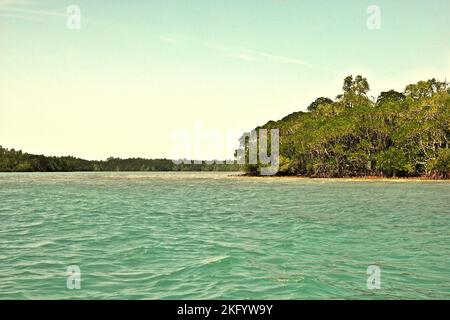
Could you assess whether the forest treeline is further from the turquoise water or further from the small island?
the turquoise water

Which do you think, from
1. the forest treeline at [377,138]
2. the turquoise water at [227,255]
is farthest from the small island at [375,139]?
the turquoise water at [227,255]

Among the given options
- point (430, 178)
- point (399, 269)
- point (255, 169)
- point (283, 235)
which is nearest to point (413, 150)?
point (430, 178)

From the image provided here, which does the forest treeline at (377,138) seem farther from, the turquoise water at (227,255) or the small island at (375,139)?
the turquoise water at (227,255)

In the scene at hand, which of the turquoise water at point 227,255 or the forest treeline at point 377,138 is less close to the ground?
the forest treeline at point 377,138

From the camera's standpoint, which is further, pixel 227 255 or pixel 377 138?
pixel 377 138

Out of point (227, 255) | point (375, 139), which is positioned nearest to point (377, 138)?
point (375, 139)

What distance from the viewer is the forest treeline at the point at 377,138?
76.5 meters

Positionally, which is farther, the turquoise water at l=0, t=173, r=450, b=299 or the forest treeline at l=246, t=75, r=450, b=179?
the forest treeline at l=246, t=75, r=450, b=179

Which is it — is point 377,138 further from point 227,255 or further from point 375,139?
point 227,255

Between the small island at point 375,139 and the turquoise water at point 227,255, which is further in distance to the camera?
the small island at point 375,139

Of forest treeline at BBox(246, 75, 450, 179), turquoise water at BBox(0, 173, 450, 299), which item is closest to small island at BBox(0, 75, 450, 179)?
forest treeline at BBox(246, 75, 450, 179)

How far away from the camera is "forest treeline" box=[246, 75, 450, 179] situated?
3012 inches

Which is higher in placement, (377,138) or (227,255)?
(377,138)

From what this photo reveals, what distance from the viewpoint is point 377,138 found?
88.1 meters
